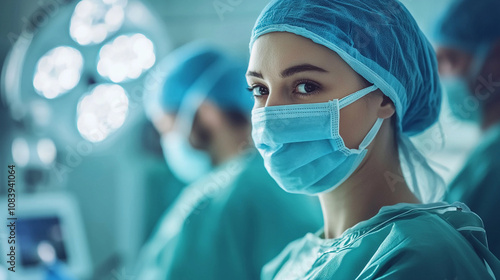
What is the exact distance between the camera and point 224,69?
209 cm

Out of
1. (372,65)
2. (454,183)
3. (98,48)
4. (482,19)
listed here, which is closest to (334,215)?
(372,65)

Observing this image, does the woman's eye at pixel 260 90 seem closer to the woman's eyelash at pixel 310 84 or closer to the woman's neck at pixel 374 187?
the woman's eyelash at pixel 310 84

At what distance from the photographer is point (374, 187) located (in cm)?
106

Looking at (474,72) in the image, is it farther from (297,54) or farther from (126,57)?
(126,57)

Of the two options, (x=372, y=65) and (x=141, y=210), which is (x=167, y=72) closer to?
(x=141, y=210)

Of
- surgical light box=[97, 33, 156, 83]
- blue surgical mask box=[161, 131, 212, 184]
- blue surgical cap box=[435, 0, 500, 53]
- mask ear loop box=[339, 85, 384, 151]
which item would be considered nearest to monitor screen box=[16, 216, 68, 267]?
blue surgical mask box=[161, 131, 212, 184]

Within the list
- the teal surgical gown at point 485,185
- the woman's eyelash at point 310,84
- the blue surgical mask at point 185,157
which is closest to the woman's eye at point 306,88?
the woman's eyelash at point 310,84

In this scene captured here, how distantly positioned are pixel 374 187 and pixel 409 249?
23cm

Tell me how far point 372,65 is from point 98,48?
1313 mm

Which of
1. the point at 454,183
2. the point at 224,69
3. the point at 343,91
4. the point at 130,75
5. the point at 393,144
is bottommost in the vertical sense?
the point at 454,183

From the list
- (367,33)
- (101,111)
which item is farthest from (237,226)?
(367,33)

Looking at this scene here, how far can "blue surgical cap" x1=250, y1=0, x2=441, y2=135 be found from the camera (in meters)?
0.96

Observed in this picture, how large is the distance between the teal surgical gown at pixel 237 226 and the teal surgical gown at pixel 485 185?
1.49 ft

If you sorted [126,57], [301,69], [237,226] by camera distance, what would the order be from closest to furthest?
[301,69]
[237,226]
[126,57]
